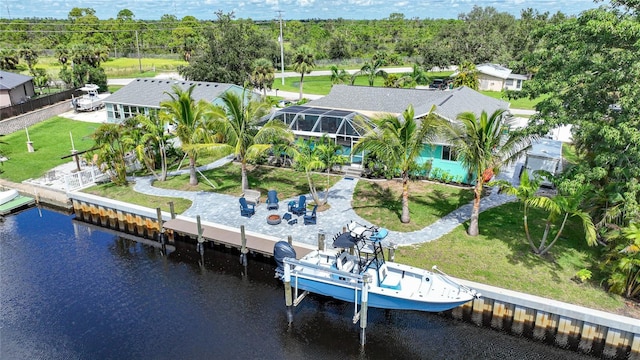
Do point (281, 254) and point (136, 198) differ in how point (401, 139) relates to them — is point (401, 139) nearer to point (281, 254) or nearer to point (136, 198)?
point (281, 254)

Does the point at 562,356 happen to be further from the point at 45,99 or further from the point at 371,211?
the point at 45,99

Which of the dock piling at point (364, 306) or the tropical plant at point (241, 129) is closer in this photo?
the dock piling at point (364, 306)

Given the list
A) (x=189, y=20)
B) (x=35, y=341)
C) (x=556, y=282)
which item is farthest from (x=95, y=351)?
(x=189, y=20)

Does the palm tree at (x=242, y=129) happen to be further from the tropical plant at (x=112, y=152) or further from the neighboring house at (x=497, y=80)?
the neighboring house at (x=497, y=80)

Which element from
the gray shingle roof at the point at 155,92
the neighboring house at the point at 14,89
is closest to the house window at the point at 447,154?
the gray shingle roof at the point at 155,92

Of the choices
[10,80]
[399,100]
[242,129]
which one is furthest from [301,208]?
[10,80]

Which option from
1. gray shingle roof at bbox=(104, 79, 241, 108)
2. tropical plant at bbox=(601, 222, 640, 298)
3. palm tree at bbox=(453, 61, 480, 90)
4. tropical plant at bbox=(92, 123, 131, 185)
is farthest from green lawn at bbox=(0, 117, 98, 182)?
palm tree at bbox=(453, 61, 480, 90)
